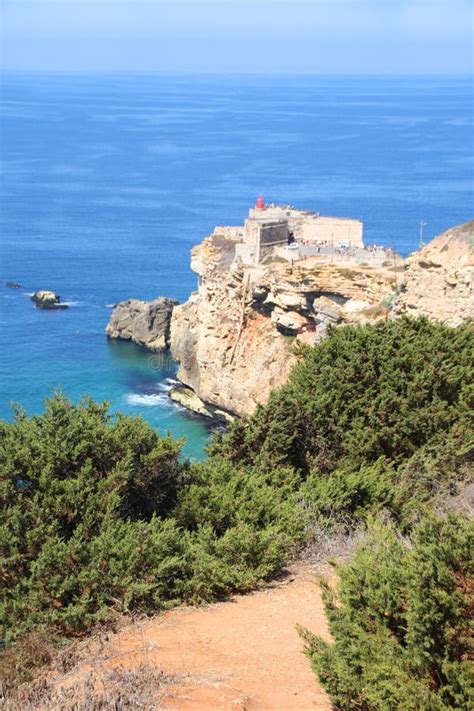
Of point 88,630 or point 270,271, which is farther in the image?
point 270,271

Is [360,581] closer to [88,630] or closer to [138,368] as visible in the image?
[88,630]

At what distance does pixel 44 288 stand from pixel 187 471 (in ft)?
148

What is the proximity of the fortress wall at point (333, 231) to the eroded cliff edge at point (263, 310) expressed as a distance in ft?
9.35

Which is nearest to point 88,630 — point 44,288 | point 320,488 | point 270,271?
point 320,488

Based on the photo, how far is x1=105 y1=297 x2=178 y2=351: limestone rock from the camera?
4347cm

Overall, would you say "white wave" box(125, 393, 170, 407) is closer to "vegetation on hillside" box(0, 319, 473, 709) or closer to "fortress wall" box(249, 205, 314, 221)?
"fortress wall" box(249, 205, 314, 221)

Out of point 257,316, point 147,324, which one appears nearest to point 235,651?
point 257,316

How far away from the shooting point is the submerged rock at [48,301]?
49969 mm

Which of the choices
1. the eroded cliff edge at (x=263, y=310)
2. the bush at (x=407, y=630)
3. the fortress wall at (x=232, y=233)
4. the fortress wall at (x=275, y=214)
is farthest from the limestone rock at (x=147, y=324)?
the bush at (x=407, y=630)

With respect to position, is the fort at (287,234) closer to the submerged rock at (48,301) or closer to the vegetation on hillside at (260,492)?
the submerged rock at (48,301)

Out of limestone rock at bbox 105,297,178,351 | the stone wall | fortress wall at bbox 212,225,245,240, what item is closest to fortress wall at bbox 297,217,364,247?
the stone wall

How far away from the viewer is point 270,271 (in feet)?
103

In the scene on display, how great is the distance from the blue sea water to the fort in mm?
6354

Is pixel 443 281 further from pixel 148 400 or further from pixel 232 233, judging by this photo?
pixel 232 233
